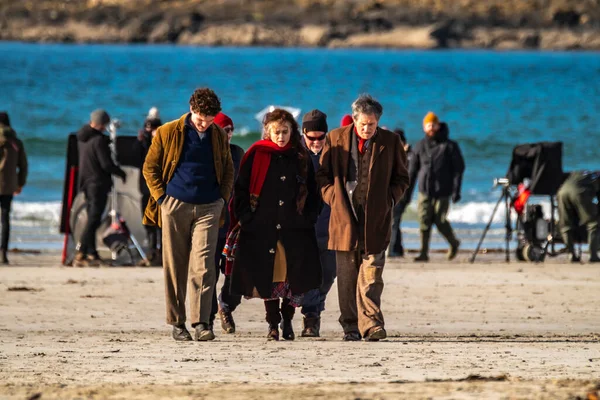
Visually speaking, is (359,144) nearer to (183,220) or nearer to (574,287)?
(183,220)

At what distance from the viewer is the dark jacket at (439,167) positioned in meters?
15.4

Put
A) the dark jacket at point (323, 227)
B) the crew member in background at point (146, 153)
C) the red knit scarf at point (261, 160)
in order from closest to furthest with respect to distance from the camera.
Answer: the red knit scarf at point (261, 160) → the dark jacket at point (323, 227) → the crew member in background at point (146, 153)

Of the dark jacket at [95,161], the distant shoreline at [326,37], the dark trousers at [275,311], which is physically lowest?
the dark trousers at [275,311]

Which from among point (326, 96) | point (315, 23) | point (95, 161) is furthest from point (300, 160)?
point (315, 23)

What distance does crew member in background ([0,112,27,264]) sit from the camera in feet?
48.0

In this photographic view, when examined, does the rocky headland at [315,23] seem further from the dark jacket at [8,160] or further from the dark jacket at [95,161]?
the dark jacket at [95,161]

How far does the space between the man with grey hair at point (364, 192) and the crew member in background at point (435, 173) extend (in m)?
5.79

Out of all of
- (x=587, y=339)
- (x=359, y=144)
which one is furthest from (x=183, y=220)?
(x=587, y=339)

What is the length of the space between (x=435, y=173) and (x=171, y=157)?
6.44 m

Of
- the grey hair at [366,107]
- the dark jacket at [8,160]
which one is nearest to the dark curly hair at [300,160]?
the grey hair at [366,107]

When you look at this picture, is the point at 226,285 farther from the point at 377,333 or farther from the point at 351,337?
the point at 377,333

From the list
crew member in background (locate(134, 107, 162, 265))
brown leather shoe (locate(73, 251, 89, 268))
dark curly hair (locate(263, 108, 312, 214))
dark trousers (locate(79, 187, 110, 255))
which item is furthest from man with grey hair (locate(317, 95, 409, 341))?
brown leather shoe (locate(73, 251, 89, 268))

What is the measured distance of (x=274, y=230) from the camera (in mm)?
9523

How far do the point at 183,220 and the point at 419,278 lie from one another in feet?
15.6
